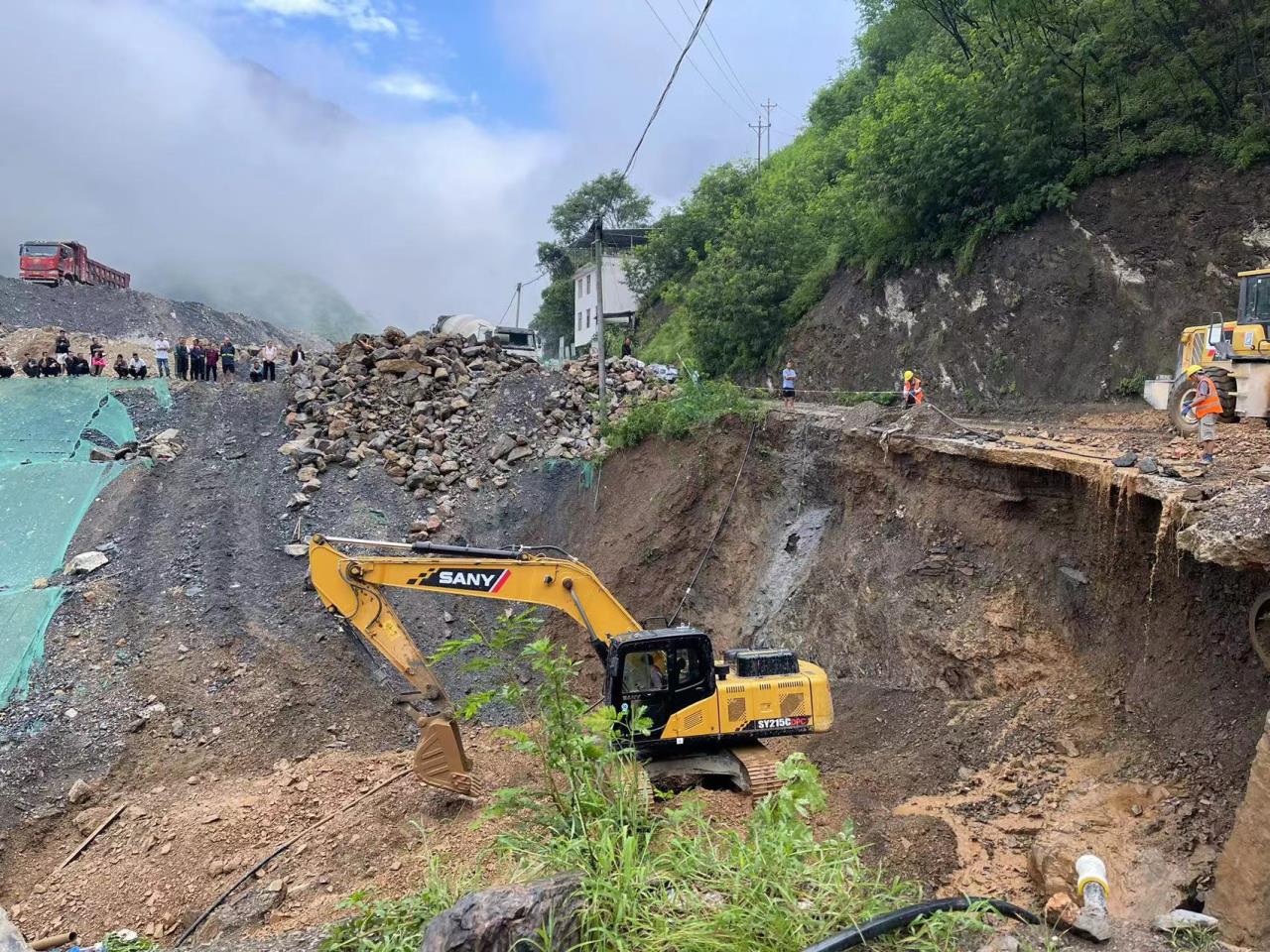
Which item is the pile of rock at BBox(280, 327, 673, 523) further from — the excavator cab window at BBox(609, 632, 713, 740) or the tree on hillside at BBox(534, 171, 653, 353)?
the tree on hillside at BBox(534, 171, 653, 353)

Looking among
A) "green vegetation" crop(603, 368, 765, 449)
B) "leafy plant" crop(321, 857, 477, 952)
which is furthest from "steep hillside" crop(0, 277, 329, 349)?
"leafy plant" crop(321, 857, 477, 952)

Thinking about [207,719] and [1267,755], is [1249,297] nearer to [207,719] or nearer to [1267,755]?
[1267,755]

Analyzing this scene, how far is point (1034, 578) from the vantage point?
9453mm

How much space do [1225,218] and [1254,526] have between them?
33.5 ft

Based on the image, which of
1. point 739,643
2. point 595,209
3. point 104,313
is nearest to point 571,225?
point 595,209

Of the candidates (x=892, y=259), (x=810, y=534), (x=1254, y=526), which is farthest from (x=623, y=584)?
(x=892, y=259)

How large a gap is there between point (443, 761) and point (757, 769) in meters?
3.25

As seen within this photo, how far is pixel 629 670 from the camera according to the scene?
7.77 m

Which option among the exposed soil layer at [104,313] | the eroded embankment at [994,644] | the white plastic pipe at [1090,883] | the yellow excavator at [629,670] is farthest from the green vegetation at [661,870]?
the exposed soil layer at [104,313]

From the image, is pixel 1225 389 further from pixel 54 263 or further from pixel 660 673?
pixel 54 263

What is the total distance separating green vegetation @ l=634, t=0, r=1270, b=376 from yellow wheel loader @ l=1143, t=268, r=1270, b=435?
487 centimetres

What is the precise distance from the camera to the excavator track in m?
7.78

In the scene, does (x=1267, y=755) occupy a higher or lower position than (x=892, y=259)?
lower

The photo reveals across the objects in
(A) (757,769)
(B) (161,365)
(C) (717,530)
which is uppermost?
(B) (161,365)
